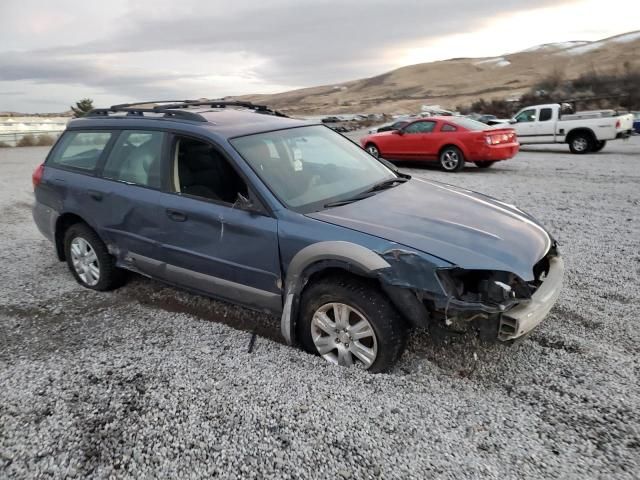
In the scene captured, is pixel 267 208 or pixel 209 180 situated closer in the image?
pixel 267 208

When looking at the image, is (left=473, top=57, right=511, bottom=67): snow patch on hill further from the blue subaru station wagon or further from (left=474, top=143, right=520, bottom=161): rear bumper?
the blue subaru station wagon

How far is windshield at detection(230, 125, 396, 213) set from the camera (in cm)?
344

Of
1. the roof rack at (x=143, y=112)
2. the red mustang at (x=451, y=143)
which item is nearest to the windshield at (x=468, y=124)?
the red mustang at (x=451, y=143)

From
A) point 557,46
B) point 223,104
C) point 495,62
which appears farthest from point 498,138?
point 557,46

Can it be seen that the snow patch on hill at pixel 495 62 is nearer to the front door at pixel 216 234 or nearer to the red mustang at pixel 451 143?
the red mustang at pixel 451 143

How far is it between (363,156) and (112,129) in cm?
225

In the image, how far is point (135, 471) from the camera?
7.68ft

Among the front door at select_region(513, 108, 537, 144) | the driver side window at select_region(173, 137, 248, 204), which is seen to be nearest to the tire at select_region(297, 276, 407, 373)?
the driver side window at select_region(173, 137, 248, 204)

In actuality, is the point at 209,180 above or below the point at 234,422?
above

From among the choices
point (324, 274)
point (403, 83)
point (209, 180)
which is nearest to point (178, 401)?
point (324, 274)

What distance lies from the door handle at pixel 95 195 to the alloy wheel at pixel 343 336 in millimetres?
2317

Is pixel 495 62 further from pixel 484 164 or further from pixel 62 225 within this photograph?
pixel 62 225

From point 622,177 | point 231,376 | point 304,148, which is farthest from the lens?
point 622,177

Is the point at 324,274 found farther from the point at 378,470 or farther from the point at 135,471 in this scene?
the point at 135,471
